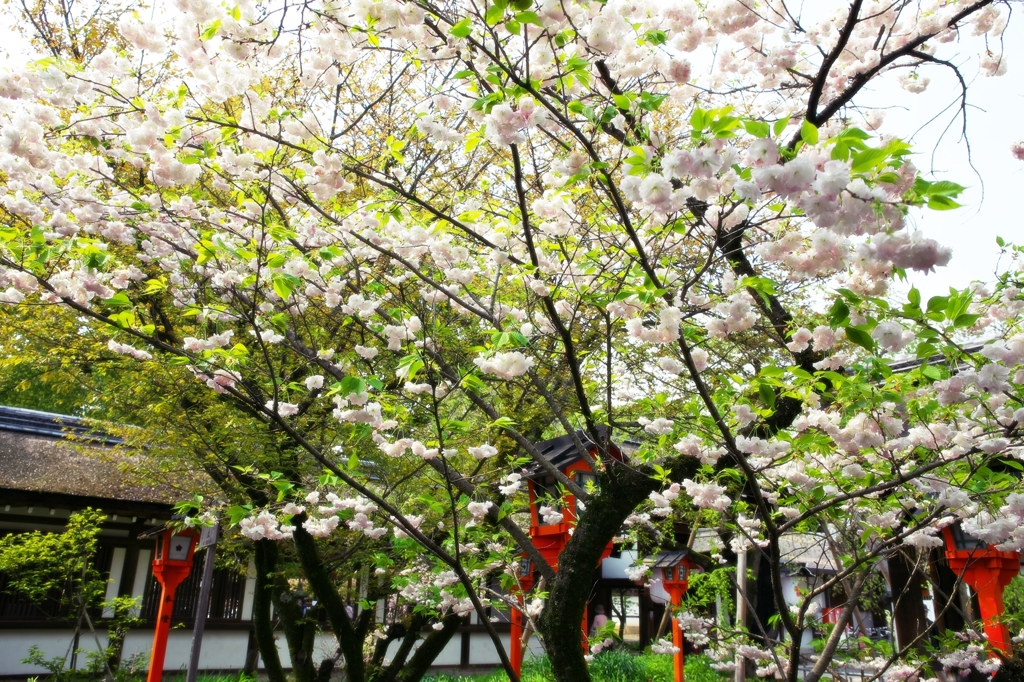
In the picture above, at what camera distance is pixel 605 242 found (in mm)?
3734

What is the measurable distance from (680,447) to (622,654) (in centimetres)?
836

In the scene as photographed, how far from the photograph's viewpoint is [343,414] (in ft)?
10.2

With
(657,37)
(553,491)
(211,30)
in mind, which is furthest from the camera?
(553,491)

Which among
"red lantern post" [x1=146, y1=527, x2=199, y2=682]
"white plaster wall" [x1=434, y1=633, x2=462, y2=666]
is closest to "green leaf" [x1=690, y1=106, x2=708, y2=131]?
"red lantern post" [x1=146, y1=527, x2=199, y2=682]

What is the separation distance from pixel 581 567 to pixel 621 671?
25.3 ft

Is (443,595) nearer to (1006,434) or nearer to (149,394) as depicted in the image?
(149,394)

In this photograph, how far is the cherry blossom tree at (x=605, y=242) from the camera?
2191mm

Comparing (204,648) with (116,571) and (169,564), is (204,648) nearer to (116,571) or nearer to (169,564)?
(116,571)

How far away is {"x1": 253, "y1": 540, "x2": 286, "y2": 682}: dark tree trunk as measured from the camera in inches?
250

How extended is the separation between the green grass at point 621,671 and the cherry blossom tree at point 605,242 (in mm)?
5310

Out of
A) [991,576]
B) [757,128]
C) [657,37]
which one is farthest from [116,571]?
[757,128]

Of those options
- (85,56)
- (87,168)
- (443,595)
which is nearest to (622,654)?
(443,595)

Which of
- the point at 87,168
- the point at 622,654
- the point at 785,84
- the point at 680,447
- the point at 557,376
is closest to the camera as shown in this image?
the point at 680,447

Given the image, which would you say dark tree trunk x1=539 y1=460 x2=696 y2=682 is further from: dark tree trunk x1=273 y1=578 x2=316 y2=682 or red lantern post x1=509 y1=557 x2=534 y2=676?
dark tree trunk x1=273 y1=578 x2=316 y2=682
